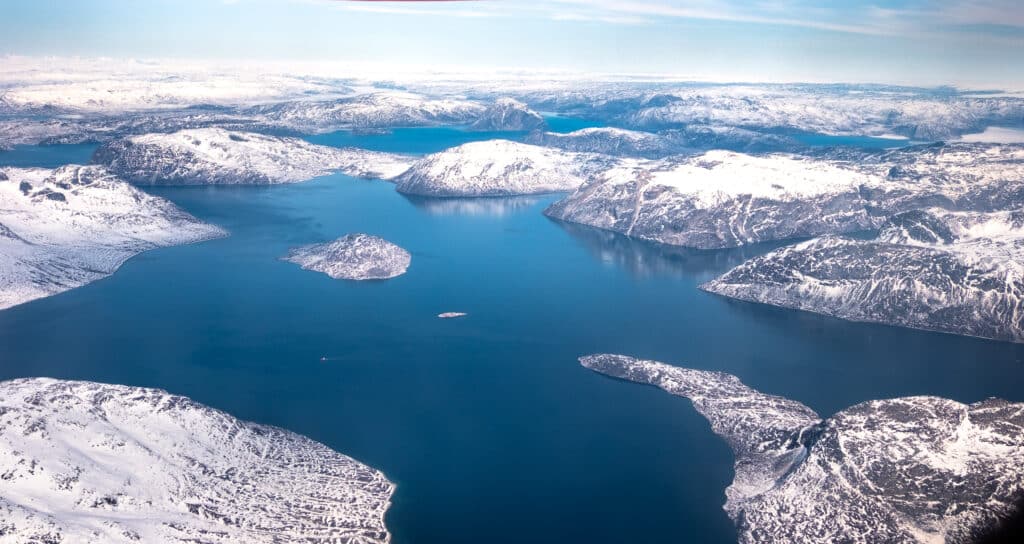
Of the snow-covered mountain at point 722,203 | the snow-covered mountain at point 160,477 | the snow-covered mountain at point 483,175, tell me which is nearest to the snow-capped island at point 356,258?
the snow-covered mountain at point 722,203

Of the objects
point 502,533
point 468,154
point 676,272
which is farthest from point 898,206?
point 502,533

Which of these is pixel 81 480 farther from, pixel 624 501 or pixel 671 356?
pixel 671 356

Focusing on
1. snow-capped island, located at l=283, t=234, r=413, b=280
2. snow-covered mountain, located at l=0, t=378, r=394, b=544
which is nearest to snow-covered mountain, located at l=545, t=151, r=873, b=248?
snow-capped island, located at l=283, t=234, r=413, b=280

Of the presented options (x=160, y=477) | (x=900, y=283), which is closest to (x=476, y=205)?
(x=900, y=283)

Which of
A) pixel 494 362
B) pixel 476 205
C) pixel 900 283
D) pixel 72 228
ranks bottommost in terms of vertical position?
pixel 494 362

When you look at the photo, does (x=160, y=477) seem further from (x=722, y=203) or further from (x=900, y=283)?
(x=722, y=203)

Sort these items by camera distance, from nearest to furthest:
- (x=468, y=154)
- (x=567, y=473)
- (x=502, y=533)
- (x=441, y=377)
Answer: (x=502, y=533)
(x=567, y=473)
(x=441, y=377)
(x=468, y=154)
